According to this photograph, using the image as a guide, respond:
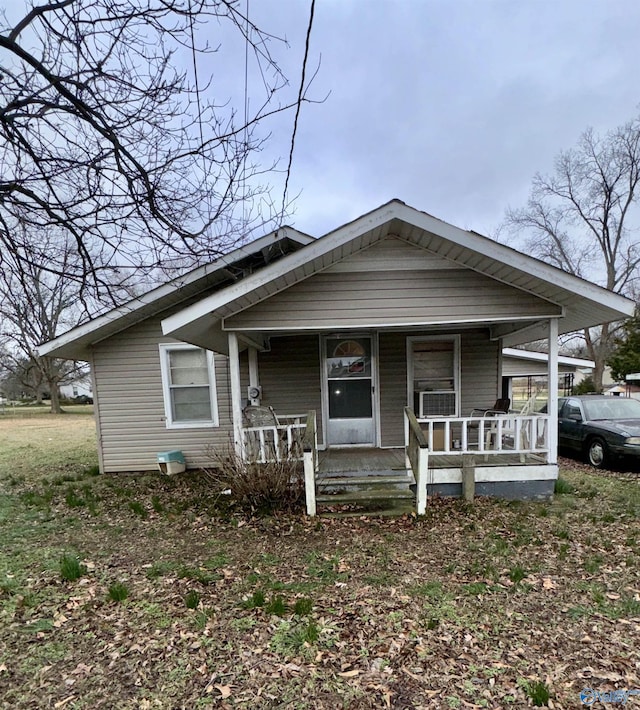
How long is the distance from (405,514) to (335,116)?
15.6 ft

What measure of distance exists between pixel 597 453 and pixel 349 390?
5.57 meters

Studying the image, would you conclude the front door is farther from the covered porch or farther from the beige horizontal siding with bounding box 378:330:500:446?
the covered porch

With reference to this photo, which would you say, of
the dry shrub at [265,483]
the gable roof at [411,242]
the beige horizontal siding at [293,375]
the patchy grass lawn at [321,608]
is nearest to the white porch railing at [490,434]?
the patchy grass lawn at [321,608]

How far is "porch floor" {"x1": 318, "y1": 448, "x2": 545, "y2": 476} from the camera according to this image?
5617mm

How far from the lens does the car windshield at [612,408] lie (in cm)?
870

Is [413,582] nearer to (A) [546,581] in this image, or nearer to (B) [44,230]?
(A) [546,581]

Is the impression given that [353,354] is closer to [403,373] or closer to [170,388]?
[403,373]

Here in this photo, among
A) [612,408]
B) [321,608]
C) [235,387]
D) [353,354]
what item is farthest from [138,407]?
[612,408]

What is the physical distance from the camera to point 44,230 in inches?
148

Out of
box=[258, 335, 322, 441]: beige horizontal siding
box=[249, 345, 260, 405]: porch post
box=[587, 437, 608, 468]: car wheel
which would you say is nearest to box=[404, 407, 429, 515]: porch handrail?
box=[258, 335, 322, 441]: beige horizontal siding

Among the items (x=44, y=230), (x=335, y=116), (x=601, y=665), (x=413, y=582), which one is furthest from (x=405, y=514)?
(x=44, y=230)

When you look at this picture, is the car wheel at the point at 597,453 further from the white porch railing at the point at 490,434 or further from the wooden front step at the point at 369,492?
the wooden front step at the point at 369,492

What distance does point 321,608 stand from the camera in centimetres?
304

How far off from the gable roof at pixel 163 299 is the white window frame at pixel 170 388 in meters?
0.75
